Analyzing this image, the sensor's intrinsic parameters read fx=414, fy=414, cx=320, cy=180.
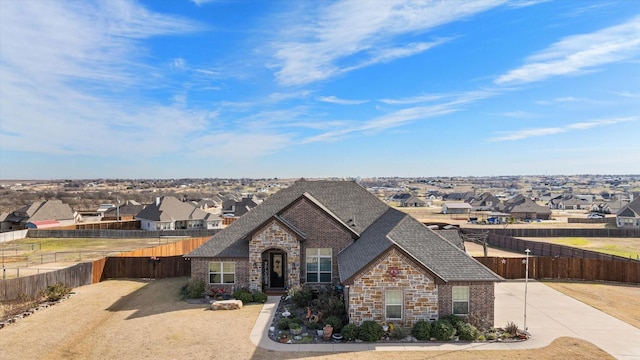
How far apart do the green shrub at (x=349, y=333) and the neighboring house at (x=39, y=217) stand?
212 feet

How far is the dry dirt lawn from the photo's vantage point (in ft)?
55.5

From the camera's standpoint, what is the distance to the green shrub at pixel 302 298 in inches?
901

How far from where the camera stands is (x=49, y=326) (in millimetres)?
20781

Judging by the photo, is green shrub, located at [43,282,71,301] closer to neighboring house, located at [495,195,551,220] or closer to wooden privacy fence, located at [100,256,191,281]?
wooden privacy fence, located at [100,256,191,281]

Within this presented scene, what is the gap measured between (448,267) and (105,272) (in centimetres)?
2583

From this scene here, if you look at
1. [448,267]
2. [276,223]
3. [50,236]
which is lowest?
[50,236]

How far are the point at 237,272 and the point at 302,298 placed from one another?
204 inches

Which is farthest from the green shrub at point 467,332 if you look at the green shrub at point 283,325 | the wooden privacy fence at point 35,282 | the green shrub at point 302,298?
the wooden privacy fence at point 35,282

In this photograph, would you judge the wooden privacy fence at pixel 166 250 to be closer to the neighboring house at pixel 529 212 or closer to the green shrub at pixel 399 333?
the green shrub at pixel 399 333

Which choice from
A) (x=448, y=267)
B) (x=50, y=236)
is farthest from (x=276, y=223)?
(x=50, y=236)

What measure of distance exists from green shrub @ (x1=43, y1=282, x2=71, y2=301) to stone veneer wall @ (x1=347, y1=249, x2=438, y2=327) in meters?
19.0

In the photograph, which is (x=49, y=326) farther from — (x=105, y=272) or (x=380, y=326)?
(x=380, y=326)

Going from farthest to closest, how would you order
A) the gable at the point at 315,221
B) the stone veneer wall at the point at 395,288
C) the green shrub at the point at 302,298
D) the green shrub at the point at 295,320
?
the gable at the point at 315,221
the green shrub at the point at 302,298
the green shrub at the point at 295,320
the stone veneer wall at the point at 395,288

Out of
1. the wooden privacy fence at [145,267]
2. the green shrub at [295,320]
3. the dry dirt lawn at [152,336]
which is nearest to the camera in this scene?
the dry dirt lawn at [152,336]
